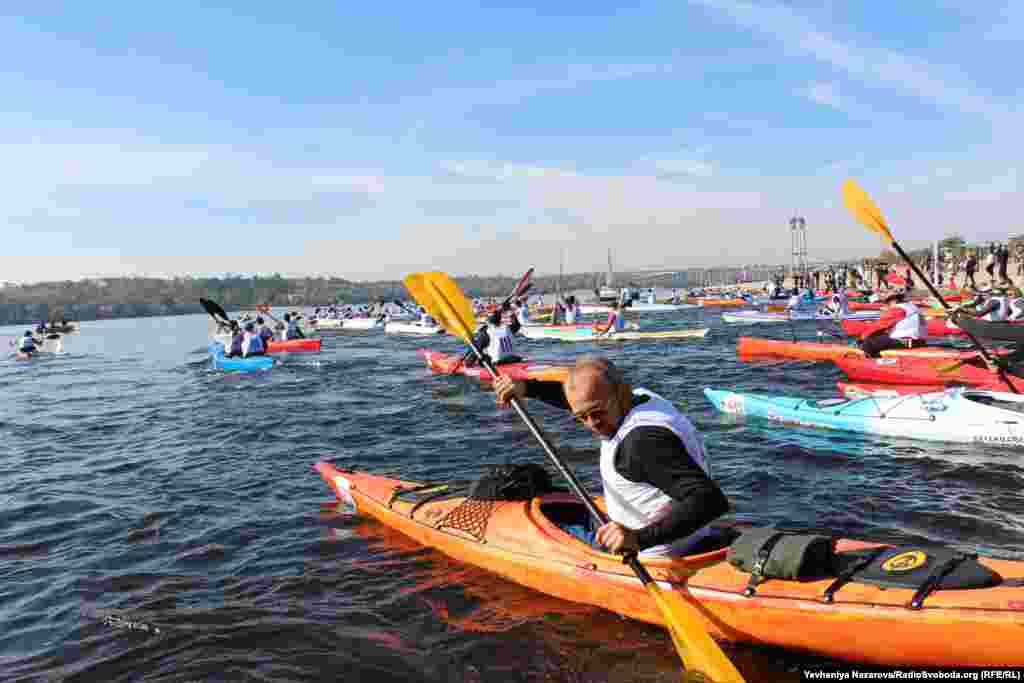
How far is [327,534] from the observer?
6.65 metres

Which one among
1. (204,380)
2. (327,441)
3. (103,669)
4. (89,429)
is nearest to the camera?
(103,669)

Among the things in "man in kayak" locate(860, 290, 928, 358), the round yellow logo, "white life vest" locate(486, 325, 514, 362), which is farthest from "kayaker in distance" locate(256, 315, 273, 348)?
the round yellow logo

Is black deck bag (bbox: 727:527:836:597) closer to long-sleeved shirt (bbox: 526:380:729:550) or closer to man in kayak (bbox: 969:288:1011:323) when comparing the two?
long-sleeved shirt (bbox: 526:380:729:550)

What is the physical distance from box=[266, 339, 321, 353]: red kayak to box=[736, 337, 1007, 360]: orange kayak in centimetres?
1618

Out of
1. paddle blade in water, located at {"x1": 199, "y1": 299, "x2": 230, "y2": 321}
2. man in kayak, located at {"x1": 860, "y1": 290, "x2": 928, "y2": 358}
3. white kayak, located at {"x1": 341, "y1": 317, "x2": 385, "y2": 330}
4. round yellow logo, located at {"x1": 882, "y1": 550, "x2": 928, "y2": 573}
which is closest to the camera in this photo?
round yellow logo, located at {"x1": 882, "y1": 550, "x2": 928, "y2": 573}

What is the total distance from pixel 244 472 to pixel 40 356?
32219mm

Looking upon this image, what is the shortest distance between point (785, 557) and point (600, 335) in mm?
21799

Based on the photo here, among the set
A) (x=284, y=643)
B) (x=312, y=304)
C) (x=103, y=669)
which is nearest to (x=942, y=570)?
(x=284, y=643)

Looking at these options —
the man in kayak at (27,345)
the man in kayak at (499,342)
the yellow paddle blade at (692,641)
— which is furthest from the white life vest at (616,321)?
the man in kayak at (27,345)

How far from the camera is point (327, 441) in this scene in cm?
1114

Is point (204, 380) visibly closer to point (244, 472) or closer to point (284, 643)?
point (244, 472)

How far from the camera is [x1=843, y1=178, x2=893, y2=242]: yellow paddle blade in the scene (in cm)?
993

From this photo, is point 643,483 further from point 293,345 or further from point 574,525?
point 293,345

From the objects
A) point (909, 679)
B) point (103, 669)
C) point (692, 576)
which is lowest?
point (103, 669)
